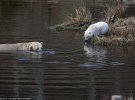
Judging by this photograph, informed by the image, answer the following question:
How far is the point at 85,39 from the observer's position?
24953mm

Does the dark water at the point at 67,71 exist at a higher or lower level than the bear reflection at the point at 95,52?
higher

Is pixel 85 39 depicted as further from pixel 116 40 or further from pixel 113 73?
pixel 113 73

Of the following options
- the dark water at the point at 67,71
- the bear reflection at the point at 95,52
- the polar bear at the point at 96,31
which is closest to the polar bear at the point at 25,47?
the dark water at the point at 67,71

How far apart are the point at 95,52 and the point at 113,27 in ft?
19.9

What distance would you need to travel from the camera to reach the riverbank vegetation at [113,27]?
23.7 m

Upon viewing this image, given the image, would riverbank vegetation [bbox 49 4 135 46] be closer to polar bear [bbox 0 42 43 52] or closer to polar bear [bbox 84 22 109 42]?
polar bear [bbox 84 22 109 42]

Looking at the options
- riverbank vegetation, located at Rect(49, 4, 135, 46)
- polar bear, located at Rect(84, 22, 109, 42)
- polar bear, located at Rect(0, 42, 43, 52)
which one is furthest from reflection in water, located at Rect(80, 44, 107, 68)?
polar bear, located at Rect(0, 42, 43, 52)

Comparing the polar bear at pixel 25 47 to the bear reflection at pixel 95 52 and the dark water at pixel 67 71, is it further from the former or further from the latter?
the bear reflection at pixel 95 52

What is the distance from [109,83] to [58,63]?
3.63 meters

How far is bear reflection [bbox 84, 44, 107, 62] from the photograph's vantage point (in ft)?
63.8

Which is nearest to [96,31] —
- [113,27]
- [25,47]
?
[113,27]

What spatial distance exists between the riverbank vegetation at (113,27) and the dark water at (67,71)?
986mm

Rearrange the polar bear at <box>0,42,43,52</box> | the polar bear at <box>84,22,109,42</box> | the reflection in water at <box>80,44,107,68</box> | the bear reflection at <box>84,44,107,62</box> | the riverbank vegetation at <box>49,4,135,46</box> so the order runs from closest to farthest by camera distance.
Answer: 1. the reflection in water at <box>80,44,107,68</box>
2. the bear reflection at <box>84,44,107,62</box>
3. the polar bear at <box>0,42,43,52</box>
4. the riverbank vegetation at <box>49,4,135,46</box>
5. the polar bear at <box>84,22,109,42</box>

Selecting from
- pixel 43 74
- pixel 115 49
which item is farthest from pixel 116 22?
pixel 43 74
